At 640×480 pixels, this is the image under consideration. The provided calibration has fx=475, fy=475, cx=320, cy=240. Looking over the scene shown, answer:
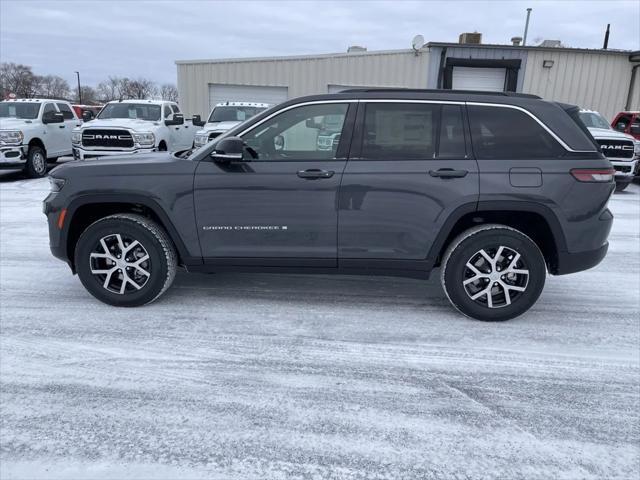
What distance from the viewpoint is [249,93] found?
18812 mm

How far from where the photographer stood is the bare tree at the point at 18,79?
80.2 metres

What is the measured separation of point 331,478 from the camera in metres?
2.20

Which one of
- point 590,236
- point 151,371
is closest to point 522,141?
point 590,236

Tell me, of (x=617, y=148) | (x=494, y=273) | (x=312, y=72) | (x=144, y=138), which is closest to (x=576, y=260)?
(x=494, y=273)

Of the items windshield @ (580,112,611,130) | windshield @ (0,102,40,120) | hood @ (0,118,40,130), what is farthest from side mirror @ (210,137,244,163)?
windshield @ (580,112,611,130)

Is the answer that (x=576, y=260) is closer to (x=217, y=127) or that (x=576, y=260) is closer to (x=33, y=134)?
(x=217, y=127)

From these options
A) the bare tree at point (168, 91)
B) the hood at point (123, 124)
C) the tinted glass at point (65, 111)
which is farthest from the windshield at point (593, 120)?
the bare tree at point (168, 91)

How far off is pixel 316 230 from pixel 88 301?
7.11 feet

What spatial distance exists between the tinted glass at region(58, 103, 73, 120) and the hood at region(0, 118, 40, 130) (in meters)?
1.76

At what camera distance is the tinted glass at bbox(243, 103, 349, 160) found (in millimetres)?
3820

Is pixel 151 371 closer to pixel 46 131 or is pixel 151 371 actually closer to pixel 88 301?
pixel 88 301

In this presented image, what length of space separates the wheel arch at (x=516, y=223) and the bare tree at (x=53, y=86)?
324 ft

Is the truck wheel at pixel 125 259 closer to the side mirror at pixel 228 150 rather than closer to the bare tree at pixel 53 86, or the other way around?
the side mirror at pixel 228 150

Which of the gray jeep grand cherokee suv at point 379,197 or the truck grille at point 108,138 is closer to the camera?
the gray jeep grand cherokee suv at point 379,197
